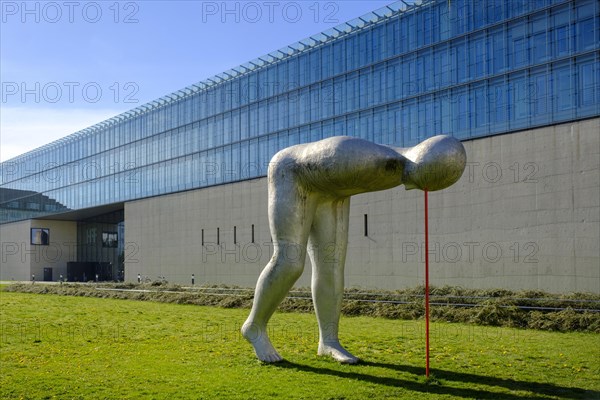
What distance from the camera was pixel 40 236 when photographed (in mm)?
65125

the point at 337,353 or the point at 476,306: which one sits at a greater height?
the point at 337,353

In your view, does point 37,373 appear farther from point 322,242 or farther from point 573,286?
point 573,286

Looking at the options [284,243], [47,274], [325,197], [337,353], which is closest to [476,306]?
[337,353]

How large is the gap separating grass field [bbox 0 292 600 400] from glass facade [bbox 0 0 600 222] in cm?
1360

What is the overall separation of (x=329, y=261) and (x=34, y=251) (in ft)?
202

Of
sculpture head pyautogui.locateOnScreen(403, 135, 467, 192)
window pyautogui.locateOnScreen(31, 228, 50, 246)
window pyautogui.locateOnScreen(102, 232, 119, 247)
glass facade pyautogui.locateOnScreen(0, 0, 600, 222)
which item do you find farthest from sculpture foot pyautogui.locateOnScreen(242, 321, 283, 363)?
window pyautogui.locateOnScreen(31, 228, 50, 246)

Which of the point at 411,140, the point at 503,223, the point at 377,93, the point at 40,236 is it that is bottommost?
Answer: the point at 40,236

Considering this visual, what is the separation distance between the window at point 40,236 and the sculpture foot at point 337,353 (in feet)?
202

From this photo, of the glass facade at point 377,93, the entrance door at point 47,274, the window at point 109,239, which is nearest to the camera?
the glass facade at point 377,93

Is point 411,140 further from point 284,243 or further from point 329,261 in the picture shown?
point 284,243

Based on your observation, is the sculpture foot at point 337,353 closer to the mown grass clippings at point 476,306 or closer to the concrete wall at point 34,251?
the mown grass clippings at point 476,306

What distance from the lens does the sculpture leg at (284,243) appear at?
27.3 feet

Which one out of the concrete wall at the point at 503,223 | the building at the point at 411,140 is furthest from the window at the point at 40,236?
the concrete wall at the point at 503,223

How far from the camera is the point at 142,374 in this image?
8.03 meters
